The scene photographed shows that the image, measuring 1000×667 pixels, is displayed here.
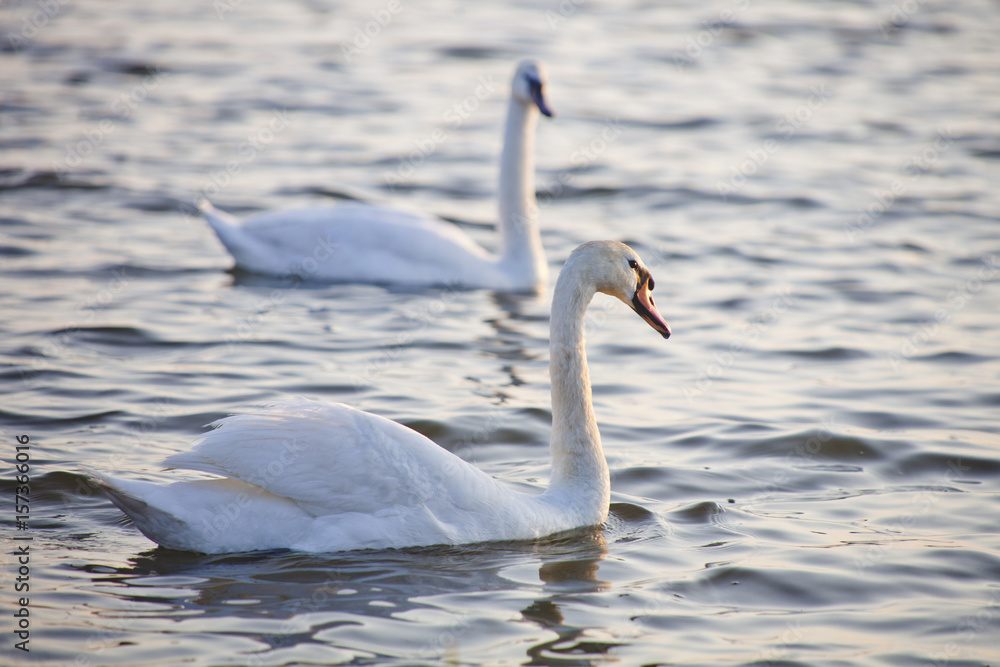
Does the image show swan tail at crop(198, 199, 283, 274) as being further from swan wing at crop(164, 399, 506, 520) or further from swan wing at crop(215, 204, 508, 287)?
swan wing at crop(164, 399, 506, 520)

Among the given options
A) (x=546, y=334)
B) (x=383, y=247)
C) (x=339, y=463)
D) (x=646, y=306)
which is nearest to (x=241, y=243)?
(x=383, y=247)

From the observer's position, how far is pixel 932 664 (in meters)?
4.60

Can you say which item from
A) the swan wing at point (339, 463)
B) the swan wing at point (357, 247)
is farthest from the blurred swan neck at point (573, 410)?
the swan wing at point (357, 247)

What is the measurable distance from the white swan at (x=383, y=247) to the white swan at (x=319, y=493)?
4.35 meters

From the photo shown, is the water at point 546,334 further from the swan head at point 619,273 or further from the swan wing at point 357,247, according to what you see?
the swan head at point 619,273

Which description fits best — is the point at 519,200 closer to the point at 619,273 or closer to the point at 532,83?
the point at 532,83

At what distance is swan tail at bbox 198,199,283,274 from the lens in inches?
386

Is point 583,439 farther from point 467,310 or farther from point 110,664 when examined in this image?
point 467,310

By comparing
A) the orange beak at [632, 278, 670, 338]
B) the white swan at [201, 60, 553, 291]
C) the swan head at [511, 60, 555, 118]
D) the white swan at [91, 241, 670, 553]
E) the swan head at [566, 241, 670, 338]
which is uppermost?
the swan head at [511, 60, 555, 118]

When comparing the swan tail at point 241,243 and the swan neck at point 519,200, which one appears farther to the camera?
the swan neck at point 519,200

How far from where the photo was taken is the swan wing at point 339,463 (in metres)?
5.09

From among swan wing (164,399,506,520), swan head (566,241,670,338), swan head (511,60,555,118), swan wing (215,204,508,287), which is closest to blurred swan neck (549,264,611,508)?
swan head (566,241,670,338)

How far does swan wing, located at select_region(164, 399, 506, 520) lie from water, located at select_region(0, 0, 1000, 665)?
0.26 metres

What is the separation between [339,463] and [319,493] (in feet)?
0.49
